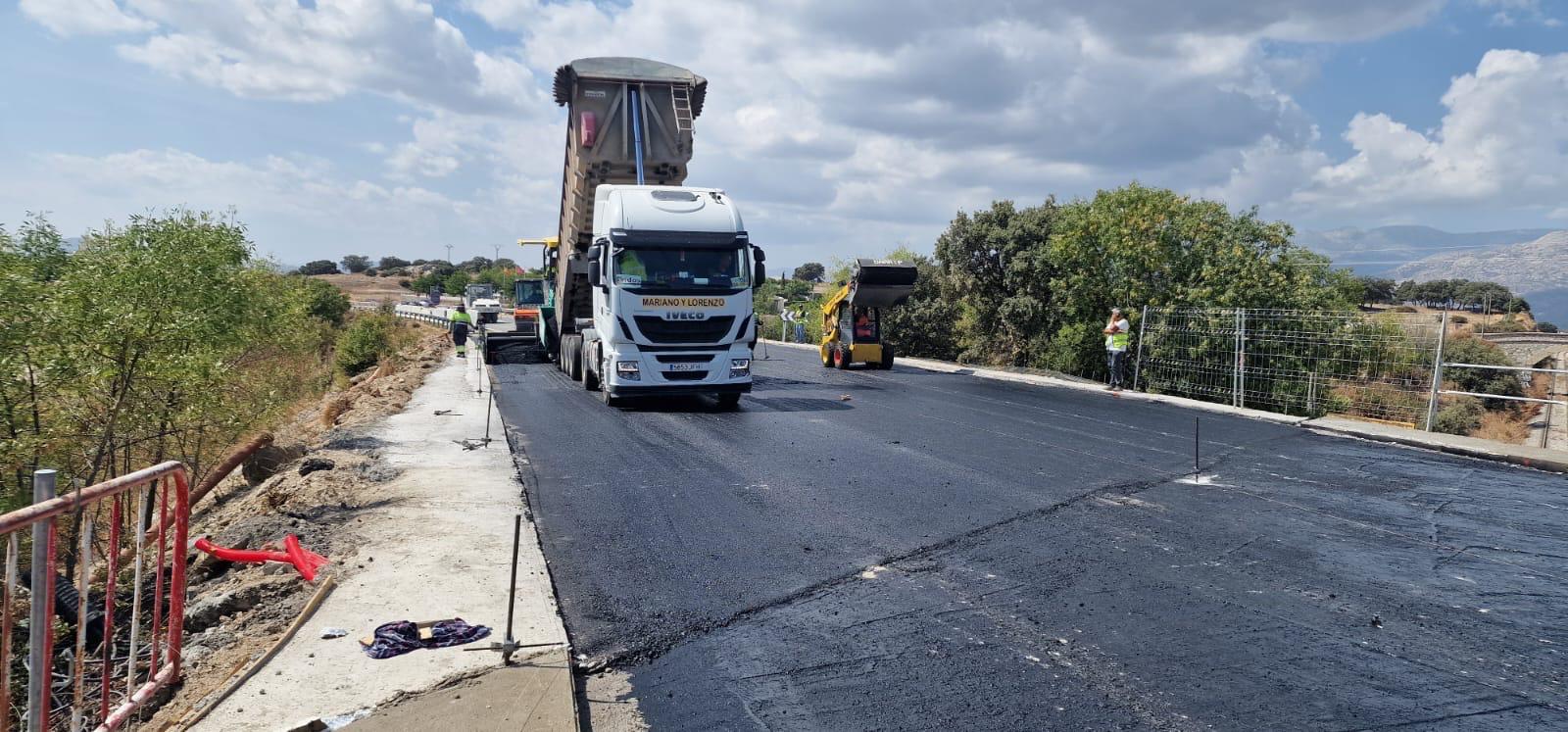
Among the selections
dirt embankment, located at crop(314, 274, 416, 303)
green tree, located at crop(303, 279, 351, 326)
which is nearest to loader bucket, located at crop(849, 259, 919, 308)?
green tree, located at crop(303, 279, 351, 326)

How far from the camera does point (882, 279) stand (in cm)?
Result: 2164

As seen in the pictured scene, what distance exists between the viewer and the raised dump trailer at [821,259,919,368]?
21.6 meters

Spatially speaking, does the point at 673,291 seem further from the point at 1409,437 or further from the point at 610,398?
→ the point at 1409,437

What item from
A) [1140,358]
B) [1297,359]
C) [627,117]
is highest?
[627,117]

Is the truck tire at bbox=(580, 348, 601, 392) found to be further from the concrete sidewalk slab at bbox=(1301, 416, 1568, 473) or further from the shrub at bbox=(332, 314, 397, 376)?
the shrub at bbox=(332, 314, 397, 376)

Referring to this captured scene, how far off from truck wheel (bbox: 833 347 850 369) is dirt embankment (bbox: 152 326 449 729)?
11.8 meters

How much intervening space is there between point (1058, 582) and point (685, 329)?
920cm

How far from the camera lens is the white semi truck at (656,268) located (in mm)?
13891

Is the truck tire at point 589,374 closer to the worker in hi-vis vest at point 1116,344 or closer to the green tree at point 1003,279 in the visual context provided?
the worker in hi-vis vest at point 1116,344

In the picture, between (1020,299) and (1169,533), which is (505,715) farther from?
(1020,299)

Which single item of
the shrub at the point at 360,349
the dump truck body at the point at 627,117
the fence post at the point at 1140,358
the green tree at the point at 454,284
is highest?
the dump truck body at the point at 627,117

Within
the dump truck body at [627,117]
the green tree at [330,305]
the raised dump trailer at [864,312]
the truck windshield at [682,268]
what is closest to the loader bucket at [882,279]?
the raised dump trailer at [864,312]

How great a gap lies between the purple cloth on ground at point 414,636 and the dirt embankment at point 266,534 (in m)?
0.65

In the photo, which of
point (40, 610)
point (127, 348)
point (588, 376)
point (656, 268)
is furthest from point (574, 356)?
point (40, 610)
